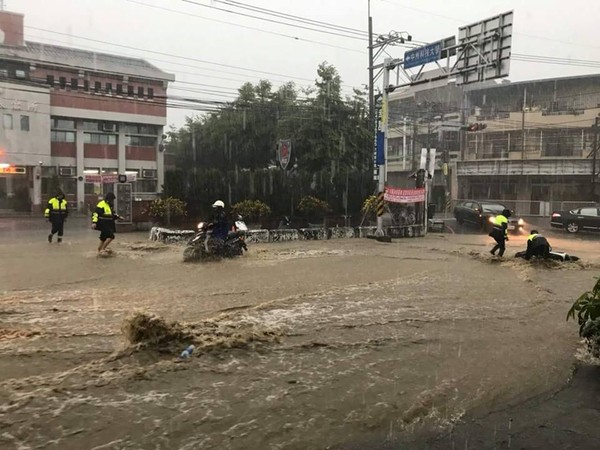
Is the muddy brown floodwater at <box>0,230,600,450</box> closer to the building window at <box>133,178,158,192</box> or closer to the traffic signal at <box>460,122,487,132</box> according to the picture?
the traffic signal at <box>460,122,487,132</box>

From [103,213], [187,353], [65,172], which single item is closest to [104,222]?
[103,213]

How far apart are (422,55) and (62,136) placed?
26744mm

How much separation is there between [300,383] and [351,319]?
2.33m

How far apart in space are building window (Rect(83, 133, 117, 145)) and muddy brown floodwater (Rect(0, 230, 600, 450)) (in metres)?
28.4

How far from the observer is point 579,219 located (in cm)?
2303

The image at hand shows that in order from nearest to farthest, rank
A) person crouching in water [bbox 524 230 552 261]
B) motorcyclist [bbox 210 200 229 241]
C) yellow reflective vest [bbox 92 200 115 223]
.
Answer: motorcyclist [bbox 210 200 229 241]
yellow reflective vest [bbox 92 200 115 223]
person crouching in water [bbox 524 230 552 261]

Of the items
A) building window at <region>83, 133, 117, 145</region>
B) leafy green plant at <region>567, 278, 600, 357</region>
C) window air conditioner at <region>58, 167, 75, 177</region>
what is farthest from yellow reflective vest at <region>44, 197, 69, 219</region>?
building window at <region>83, 133, 117, 145</region>

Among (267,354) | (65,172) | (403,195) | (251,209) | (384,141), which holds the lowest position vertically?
(267,354)

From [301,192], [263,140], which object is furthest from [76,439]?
[263,140]

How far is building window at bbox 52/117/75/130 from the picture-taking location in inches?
1390

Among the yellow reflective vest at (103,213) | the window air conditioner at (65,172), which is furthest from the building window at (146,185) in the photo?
the yellow reflective vest at (103,213)

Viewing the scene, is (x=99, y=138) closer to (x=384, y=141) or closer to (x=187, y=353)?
(x=384, y=141)

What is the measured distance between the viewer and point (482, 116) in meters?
43.0

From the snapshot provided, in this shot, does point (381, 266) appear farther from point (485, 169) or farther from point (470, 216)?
point (485, 169)
